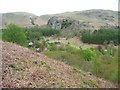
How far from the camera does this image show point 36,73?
64.6 ft

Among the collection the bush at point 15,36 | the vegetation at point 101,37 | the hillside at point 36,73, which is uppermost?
the hillside at point 36,73

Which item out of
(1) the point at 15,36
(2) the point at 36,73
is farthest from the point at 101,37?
(2) the point at 36,73

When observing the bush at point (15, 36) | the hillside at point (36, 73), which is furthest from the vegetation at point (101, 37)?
the hillside at point (36, 73)

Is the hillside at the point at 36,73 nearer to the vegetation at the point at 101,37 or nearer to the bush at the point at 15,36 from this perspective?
the bush at the point at 15,36

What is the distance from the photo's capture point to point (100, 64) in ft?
109

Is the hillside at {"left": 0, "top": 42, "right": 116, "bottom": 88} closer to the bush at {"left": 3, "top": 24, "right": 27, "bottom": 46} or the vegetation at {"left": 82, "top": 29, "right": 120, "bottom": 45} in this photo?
the bush at {"left": 3, "top": 24, "right": 27, "bottom": 46}

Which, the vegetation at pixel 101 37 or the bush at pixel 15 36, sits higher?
the bush at pixel 15 36

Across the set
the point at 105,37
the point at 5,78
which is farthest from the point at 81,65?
the point at 105,37

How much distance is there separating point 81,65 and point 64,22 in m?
151

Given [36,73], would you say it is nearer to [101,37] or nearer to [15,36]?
[15,36]

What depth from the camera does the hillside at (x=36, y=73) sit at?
18267mm

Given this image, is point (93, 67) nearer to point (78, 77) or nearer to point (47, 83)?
point (78, 77)

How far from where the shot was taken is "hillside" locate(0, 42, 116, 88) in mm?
18267

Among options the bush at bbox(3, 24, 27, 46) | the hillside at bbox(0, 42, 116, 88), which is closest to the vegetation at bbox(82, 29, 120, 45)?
the bush at bbox(3, 24, 27, 46)
